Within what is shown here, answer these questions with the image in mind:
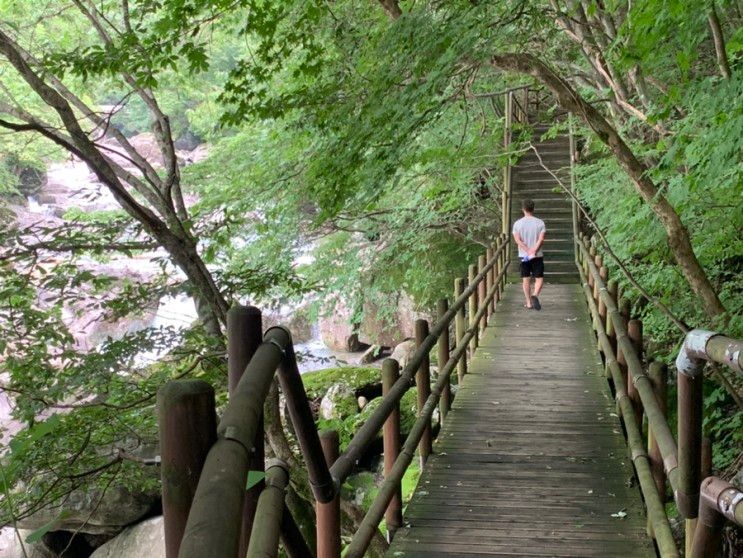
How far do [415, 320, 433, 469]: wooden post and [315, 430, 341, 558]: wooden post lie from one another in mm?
1927

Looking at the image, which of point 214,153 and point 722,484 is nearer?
point 722,484

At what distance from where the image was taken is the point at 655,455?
3113mm

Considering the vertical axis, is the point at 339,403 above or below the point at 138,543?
above

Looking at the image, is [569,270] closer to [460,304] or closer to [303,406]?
[460,304]

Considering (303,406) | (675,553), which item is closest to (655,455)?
(675,553)

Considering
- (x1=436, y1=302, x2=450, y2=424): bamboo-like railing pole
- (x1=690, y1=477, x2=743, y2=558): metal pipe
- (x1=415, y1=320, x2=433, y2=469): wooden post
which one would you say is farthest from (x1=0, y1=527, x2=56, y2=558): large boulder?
(x1=690, y1=477, x2=743, y2=558): metal pipe

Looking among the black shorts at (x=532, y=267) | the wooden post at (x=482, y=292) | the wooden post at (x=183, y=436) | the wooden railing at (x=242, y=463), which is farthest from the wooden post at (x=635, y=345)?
the black shorts at (x=532, y=267)

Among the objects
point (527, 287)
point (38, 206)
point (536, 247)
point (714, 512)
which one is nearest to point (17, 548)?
point (527, 287)

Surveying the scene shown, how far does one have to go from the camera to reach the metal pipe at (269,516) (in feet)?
4.02

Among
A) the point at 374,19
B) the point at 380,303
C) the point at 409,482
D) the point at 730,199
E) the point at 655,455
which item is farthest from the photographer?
the point at 380,303

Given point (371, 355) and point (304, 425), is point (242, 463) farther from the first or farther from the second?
point (371, 355)

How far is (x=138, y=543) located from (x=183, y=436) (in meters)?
8.57

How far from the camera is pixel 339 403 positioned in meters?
10.5

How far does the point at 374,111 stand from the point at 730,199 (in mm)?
3314
